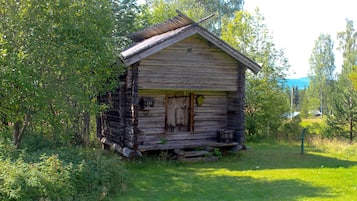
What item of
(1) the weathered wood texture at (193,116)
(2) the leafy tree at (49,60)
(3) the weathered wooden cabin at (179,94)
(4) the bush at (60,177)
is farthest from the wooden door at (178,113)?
(4) the bush at (60,177)

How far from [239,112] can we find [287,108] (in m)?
9.18

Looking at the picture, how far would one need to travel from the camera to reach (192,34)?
44.4 ft

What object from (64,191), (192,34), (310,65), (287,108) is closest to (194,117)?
(192,34)

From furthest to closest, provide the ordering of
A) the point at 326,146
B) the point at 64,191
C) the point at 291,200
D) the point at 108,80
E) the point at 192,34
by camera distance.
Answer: the point at 326,146 → the point at 192,34 → the point at 108,80 → the point at 291,200 → the point at 64,191

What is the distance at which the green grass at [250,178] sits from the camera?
29.0 ft

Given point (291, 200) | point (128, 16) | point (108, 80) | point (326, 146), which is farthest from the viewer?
point (128, 16)

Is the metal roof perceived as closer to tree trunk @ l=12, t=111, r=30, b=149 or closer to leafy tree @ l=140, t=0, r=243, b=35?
tree trunk @ l=12, t=111, r=30, b=149

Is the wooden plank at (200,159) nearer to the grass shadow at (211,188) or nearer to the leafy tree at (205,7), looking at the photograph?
the grass shadow at (211,188)

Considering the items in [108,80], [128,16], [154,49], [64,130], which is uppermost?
[128,16]

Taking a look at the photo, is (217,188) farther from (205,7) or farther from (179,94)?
(205,7)

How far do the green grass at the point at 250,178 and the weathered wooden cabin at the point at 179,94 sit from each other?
45.1 inches

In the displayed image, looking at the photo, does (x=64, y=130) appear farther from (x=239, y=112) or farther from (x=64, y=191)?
(x=239, y=112)

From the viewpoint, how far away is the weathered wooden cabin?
13.1 m

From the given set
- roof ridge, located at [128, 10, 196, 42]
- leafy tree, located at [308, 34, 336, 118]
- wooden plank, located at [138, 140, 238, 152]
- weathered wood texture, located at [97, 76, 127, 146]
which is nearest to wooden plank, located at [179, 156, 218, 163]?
wooden plank, located at [138, 140, 238, 152]
